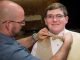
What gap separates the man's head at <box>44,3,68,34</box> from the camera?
8.04 ft

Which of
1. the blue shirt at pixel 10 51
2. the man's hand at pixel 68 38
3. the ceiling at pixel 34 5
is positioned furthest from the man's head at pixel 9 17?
the ceiling at pixel 34 5

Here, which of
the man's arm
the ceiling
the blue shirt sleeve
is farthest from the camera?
the ceiling

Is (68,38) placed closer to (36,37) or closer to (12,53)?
(36,37)

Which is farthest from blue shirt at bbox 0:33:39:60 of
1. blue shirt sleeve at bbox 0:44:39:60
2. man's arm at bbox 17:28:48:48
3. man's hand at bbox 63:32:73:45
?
man's arm at bbox 17:28:48:48

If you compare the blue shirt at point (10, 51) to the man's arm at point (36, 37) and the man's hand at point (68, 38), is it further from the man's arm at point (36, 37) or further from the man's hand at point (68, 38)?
the man's arm at point (36, 37)

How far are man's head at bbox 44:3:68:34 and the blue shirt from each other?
632mm

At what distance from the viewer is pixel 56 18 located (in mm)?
2467

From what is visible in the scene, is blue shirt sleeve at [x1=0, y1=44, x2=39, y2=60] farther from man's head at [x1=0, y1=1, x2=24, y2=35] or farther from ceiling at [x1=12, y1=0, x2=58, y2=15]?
ceiling at [x1=12, y1=0, x2=58, y2=15]

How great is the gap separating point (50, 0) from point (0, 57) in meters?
2.90

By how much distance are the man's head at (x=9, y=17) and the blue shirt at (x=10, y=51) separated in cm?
6

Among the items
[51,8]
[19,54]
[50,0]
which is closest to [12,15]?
[19,54]

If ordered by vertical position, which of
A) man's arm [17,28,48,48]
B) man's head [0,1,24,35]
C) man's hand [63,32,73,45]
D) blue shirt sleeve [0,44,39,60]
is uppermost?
man's head [0,1,24,35]

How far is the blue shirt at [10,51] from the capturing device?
186 cm

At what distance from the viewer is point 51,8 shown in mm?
2500
